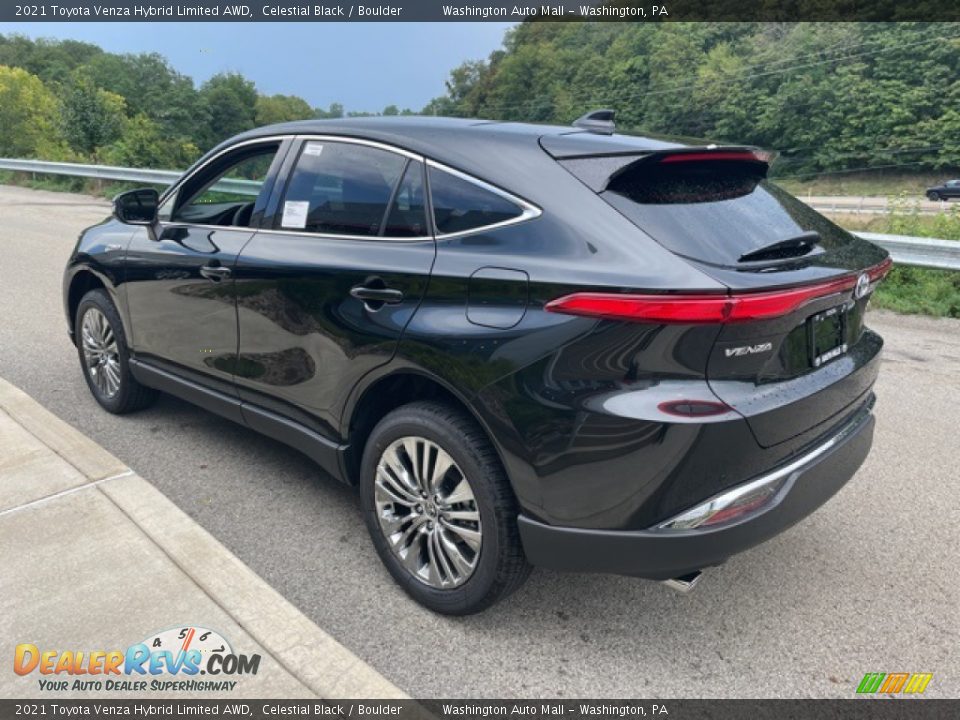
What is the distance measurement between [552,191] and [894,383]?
12.7 ft

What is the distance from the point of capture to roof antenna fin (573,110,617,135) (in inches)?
111

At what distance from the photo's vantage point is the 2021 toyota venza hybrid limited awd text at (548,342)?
2.10m

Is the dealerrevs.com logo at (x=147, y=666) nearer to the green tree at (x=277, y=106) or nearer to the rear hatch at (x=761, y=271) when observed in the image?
the rear hatch at (x=761, y=271)

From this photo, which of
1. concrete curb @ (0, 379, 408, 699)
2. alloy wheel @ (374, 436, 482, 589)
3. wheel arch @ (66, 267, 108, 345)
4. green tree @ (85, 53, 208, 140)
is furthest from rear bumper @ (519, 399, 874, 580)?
green tree @ (85, 53, 208, 140)

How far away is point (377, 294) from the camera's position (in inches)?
105

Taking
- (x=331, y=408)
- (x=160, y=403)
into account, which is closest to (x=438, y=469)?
(x=331, y=408)

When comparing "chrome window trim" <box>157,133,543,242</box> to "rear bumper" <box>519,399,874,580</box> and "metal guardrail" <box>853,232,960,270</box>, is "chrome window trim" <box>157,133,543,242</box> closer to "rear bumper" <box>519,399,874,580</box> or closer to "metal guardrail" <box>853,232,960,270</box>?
"rear bumper" <box>519,399,874,580</box>

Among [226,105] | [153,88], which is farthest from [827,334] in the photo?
[153,88]

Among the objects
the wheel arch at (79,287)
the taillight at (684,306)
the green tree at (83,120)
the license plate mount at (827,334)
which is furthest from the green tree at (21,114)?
the license plate mount at (827,334)

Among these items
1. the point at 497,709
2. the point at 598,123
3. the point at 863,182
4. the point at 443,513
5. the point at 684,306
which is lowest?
the point at 863,182

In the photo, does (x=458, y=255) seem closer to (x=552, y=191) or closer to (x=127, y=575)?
(x=552, y=191)

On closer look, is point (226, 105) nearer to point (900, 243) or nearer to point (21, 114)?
point (21, 114)

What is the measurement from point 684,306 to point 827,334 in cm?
71

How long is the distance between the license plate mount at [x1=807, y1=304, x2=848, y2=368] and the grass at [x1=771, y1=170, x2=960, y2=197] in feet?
219
